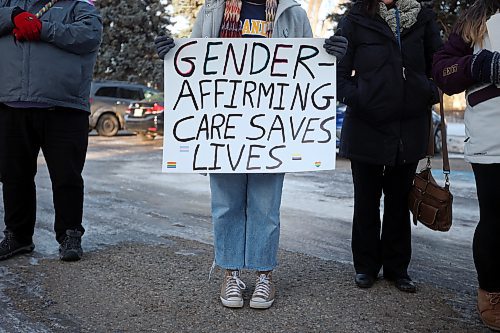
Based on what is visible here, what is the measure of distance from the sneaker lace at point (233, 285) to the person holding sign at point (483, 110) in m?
1.42

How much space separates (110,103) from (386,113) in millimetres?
19307

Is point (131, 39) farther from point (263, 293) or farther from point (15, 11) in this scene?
point (263, 293)

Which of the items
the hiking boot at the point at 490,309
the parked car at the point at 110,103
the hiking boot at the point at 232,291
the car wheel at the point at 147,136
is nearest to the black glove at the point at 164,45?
the hiking boot at the point at 232,291

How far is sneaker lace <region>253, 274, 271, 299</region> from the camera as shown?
3.90 m

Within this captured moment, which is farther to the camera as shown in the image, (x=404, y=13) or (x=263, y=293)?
(x=404, y=13)

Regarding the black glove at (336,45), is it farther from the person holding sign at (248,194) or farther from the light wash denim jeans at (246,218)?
the light wash denim jeans at (246,218)

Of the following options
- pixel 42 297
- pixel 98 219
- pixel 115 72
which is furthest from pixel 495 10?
pixel 115 72

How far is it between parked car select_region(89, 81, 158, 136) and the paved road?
35.3 feet

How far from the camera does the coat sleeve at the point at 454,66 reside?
356 centimetres

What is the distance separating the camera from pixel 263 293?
Answer: 390 centimetres

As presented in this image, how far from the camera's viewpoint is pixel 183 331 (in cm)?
351

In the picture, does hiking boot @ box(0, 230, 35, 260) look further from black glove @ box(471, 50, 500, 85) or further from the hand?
black glove @ box(471, 50, 500, 85)

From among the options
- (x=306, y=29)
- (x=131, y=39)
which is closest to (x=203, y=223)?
(x=306, y=29)

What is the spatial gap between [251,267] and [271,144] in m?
0.77
